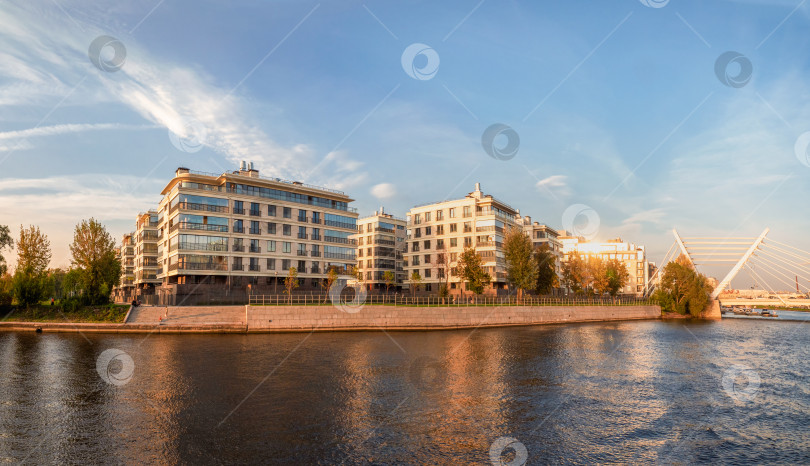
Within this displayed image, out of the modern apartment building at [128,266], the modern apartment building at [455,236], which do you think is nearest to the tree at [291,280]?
the modern apartment building at [455,236]

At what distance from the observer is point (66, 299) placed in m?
53.9

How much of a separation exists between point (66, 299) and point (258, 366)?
4079 cm

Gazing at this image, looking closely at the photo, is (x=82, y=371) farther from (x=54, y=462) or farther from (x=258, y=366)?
(x=54, y=462)

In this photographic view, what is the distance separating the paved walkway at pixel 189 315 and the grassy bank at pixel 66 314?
6.71 ft

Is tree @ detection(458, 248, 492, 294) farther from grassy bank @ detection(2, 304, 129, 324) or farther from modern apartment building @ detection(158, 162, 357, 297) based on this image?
grassy bank @ detection(2, 304, 129, 324)

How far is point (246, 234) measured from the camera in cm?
7088

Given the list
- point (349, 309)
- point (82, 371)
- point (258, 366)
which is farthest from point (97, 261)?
point (258, 366)

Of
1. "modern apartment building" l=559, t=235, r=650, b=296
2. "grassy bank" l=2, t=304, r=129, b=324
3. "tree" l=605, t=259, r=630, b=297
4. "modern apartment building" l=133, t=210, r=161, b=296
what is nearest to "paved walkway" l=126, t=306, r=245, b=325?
"grassy bank" l=2, t=304, r=129, b=324

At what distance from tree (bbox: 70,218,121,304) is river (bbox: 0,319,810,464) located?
2749cm

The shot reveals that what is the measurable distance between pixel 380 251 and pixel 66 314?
62634 millimetres

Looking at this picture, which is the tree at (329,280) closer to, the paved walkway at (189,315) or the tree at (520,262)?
the paved walkway at (189,315)

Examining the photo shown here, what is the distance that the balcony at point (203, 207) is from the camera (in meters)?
67.1

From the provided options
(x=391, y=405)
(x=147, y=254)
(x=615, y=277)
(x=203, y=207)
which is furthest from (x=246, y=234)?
(x=615, y=277)

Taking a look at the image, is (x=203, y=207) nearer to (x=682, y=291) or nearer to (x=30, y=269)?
(x=30, y=269)
